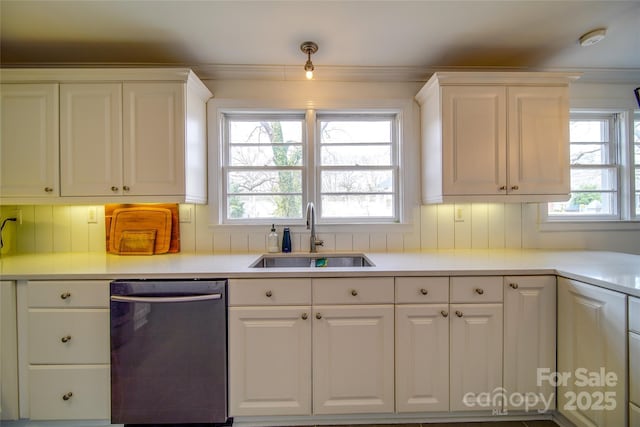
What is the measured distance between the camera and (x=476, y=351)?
5.10 feet

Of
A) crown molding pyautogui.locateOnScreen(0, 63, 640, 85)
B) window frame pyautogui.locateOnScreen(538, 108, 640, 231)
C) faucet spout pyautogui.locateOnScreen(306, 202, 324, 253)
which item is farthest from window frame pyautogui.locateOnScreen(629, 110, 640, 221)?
faucet spout pyautogui.locateOnScreen(306, 202, 324, 253)

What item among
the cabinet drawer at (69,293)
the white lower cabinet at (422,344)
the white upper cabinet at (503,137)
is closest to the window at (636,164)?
the white upper cabinet at (503,137)

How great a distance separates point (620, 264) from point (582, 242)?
2.28ft

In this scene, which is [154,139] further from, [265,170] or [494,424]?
[494,424]

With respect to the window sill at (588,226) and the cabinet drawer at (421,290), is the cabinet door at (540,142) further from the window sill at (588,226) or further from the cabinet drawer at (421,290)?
the cabinet drawer at (421,290)

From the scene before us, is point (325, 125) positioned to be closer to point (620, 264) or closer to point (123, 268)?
point (123, 268)

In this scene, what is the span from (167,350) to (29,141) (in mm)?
1631

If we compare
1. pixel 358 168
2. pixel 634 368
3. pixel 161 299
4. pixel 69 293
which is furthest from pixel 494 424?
pixel 69 293

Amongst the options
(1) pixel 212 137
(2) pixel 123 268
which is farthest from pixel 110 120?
(2) pixel 123 268

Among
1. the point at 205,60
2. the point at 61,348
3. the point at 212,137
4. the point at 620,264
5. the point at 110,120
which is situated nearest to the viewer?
the point at 61,348

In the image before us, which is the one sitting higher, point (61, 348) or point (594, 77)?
point (594, 77)

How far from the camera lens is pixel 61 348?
1.50 meters

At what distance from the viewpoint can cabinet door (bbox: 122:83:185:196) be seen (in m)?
1.82

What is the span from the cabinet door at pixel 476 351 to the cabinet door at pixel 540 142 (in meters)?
0.90
